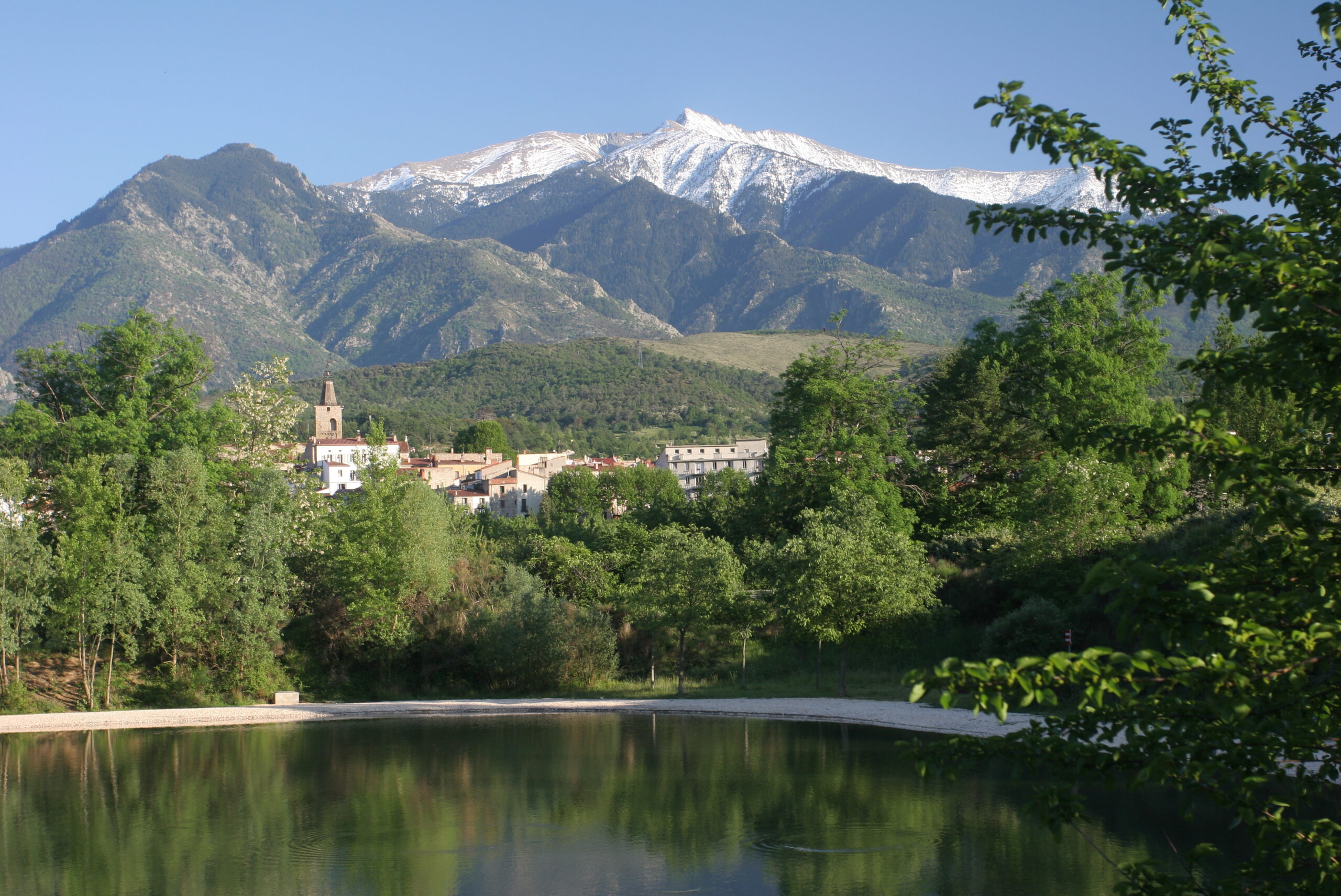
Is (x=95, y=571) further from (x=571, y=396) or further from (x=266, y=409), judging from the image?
(x=571, y=396)

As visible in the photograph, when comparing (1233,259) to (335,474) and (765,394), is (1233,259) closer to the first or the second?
(335,474)

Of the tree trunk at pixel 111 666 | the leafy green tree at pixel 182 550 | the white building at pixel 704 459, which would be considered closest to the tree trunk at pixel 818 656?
the leafy green tree at pixel 182 550

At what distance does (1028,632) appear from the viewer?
25.9 meters

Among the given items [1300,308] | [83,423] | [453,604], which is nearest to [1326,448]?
[1300,308]

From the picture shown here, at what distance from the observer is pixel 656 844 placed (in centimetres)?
1479

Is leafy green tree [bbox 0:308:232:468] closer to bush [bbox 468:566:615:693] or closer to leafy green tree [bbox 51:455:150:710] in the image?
leafy green tree [bbox 51:455:150:710]

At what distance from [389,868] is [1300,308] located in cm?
1271

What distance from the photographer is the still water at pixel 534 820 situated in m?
13.1

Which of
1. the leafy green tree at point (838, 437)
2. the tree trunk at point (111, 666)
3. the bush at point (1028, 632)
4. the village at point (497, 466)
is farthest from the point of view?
the village at point (497, 466)

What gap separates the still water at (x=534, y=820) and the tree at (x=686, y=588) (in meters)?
5.71

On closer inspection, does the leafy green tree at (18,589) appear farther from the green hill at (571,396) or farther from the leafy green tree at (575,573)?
the green hill at (571,396)

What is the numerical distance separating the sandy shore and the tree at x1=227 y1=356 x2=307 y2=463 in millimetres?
14390

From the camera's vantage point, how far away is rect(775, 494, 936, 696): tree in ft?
90.7

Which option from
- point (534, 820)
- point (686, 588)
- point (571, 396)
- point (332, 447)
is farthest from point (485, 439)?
point (534, 820)
